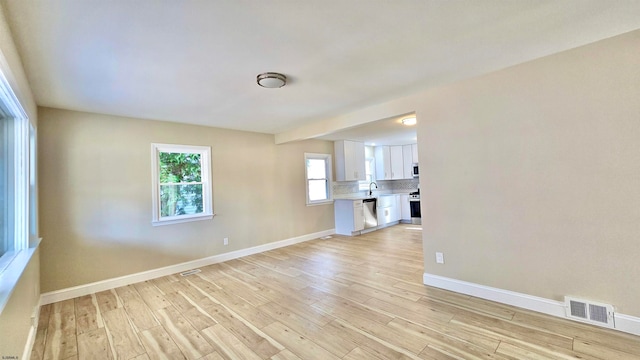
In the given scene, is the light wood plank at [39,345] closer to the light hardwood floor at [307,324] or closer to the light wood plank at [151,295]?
the light hardwood floor at [307,324]

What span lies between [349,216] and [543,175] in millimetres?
4267

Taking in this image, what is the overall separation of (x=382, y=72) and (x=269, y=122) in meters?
2.40

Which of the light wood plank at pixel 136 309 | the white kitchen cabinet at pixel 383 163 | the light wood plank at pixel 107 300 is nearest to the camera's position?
the light wood plank at pixel 136 309

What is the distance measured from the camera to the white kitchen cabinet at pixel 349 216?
6289 mm

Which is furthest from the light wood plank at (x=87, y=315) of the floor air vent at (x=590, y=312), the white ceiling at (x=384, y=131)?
the floor air vent at (x=590, y=312)

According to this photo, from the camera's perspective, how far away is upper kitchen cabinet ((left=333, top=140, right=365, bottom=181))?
6575mm

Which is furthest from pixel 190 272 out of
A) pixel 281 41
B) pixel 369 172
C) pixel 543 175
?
pixel 369 172

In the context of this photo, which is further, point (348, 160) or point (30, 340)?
point (348, 160)

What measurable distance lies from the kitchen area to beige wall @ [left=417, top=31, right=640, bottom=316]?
2207mm

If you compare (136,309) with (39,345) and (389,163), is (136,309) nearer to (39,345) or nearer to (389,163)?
(39,345)

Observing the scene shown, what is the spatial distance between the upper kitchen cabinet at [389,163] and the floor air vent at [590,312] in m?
5.52

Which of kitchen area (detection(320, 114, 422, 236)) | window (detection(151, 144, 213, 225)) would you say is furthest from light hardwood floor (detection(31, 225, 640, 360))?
kitchen area (detection(320, 114, 422, 236))

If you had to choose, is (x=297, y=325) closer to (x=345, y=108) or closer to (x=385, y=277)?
(x=385, y=277)

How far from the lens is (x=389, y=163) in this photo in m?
7.83
